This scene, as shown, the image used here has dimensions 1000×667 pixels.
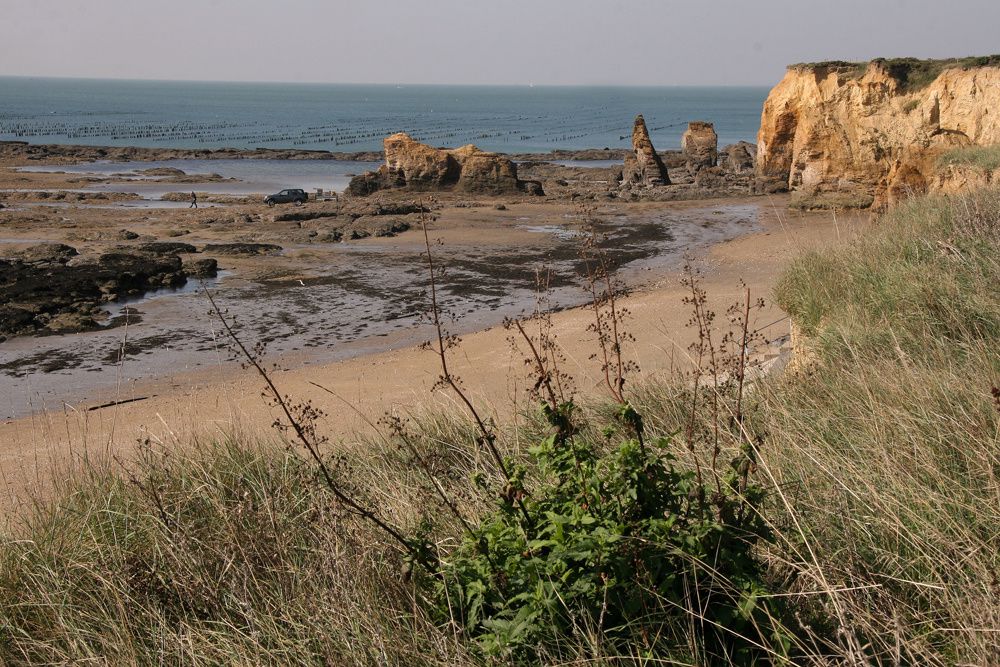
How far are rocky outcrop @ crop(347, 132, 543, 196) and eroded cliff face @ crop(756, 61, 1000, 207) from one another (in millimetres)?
10512

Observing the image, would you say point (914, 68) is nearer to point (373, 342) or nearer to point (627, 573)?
point (373, 342)

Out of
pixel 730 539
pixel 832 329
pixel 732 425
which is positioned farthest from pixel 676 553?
pixel 832 329

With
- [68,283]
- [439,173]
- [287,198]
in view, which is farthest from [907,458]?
[439,173]

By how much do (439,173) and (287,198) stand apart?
20.1 ft

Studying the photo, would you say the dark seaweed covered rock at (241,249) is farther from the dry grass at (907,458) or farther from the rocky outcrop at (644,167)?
the dry grass at (907,458)

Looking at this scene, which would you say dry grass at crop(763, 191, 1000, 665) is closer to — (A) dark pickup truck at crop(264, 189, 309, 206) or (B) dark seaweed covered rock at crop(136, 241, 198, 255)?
(B) dark seaweed covered rock at crop(136, 241, 198, 255)

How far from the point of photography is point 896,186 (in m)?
21.5

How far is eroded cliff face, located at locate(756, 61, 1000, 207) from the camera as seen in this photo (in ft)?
67.2

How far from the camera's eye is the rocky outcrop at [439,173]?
3538cm

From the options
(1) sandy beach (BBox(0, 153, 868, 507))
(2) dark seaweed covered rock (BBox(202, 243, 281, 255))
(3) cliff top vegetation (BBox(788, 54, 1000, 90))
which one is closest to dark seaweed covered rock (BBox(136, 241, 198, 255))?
(2) dark seaweed covered rock (BBox(202, 243, 281, 255))

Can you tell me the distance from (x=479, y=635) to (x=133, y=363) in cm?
1237

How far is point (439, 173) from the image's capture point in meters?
35.6

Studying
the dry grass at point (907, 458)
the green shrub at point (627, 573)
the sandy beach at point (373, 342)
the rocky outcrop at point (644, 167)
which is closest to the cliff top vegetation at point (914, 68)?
the sandy beach at point (373, 342)

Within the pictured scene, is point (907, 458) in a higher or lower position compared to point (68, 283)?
higher
